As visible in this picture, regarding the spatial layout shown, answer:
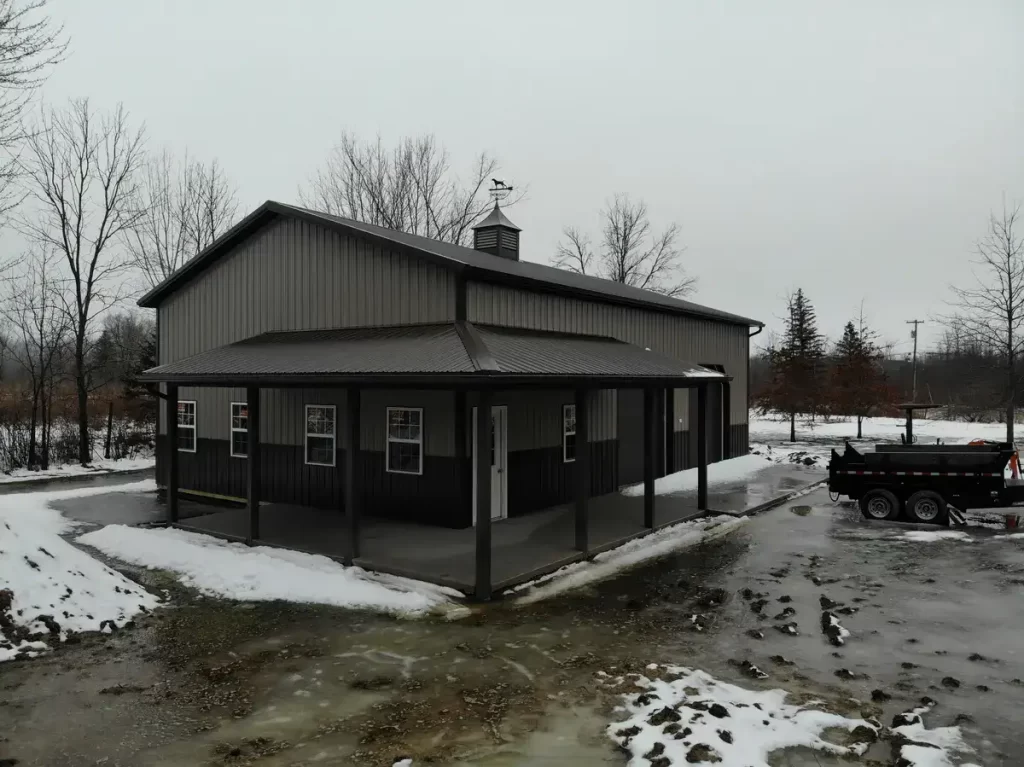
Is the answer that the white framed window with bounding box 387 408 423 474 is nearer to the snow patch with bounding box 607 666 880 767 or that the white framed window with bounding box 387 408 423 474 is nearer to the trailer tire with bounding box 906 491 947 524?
the snow patch with bounding box 607 666 880 767

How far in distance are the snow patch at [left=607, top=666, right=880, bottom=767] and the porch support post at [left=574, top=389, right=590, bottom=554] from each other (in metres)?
3.84

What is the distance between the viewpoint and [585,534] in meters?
9.40

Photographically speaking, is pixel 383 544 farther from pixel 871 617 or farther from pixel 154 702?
pixel 871 617

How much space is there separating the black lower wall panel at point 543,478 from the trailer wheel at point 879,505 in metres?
4.97

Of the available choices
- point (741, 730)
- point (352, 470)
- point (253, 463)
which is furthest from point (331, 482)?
point (741, 730)

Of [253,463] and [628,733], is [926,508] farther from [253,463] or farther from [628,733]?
[253,463]

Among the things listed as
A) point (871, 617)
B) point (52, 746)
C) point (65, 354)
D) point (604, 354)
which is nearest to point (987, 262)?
point (604, 354)

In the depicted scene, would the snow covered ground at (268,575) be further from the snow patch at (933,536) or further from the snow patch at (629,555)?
the snow patch at (933,536)

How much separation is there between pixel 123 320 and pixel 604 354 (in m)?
55.8

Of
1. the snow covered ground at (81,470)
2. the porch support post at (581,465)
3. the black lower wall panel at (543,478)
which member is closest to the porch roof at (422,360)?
the porch support post at (581,465)

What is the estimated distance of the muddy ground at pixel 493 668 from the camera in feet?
15.3

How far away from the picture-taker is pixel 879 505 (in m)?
12.3

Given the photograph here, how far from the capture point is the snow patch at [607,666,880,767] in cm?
446

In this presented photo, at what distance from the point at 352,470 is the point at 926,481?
9834mm
